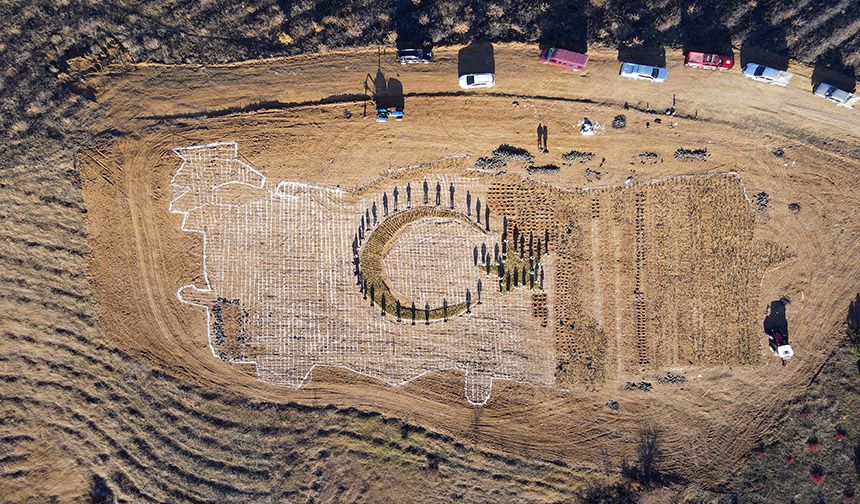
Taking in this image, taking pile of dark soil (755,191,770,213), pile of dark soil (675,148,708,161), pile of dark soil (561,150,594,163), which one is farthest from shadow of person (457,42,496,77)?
pile of dark soil (755,191,770,213)

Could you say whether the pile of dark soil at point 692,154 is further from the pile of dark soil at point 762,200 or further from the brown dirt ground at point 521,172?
the pile of dark soil at point 762,200

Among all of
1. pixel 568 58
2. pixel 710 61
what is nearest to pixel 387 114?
pixel 568 58

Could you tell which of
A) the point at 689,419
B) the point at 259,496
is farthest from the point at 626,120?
the point at 259,496

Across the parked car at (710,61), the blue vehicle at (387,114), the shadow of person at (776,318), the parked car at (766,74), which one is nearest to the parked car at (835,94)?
the parked car at (766,74)

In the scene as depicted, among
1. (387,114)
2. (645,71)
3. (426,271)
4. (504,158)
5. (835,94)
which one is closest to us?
(835,94)

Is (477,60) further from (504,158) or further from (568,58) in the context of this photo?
(504,158)

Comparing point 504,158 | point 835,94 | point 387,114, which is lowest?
point 504,158
